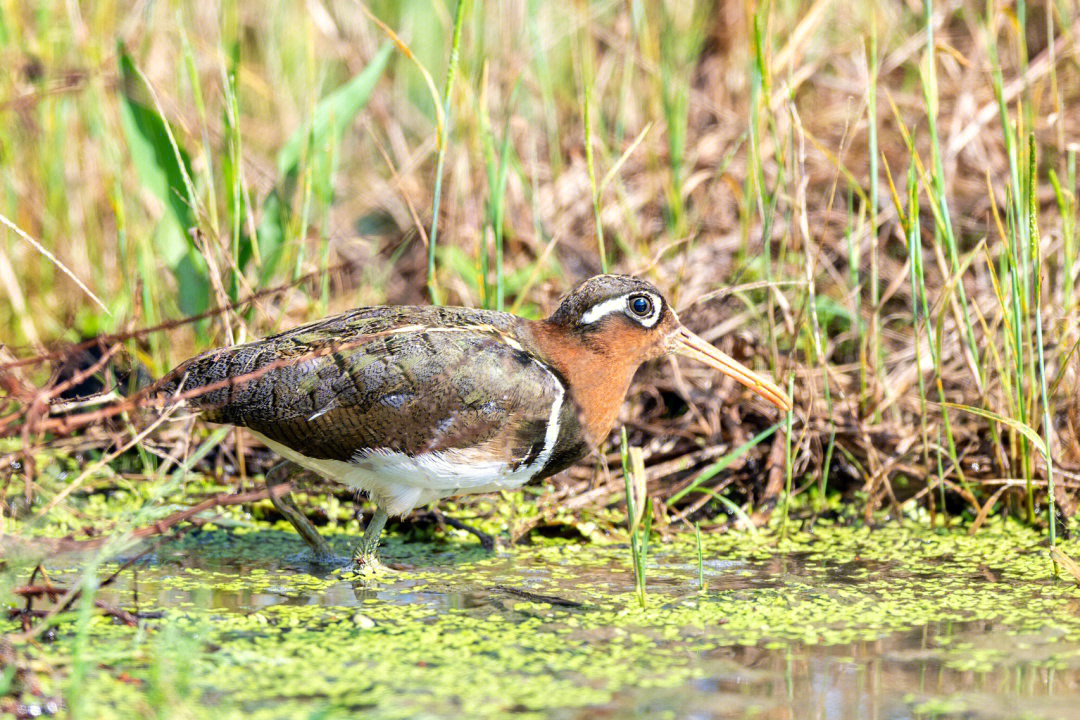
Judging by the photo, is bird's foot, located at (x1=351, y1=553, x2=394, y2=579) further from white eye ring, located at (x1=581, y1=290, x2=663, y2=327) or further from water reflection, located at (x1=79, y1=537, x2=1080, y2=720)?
white eye ring, located at (x1=581, y1=290, x2=663, y2=327)

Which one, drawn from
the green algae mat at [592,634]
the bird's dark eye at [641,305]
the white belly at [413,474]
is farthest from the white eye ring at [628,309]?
the green algae mat at [592,634]

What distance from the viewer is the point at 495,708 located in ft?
9.69

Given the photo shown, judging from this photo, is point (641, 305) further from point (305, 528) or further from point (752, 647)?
point (305, 528)

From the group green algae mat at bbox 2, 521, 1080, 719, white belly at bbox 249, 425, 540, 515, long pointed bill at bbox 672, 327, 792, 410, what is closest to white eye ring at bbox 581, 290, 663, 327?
long pointed bill at bbox 672, 327, 792, 410

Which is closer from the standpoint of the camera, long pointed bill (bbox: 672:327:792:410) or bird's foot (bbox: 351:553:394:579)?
bird's foot (bbox: 351:553:394:579)

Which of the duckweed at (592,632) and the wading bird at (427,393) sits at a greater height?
the wading bird at (427,393)

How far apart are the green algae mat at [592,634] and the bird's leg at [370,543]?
7cm

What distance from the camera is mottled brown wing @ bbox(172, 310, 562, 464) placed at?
4.02 meters

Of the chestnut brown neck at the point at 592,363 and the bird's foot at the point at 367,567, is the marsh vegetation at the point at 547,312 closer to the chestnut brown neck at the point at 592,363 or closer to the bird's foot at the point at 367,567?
the bird's foot at the point at 367,567

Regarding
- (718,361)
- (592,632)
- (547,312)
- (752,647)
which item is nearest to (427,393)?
(592,632)

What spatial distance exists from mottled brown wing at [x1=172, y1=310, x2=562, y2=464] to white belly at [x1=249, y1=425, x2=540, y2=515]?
1.6 inches

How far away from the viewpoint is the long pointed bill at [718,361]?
4.52 meters

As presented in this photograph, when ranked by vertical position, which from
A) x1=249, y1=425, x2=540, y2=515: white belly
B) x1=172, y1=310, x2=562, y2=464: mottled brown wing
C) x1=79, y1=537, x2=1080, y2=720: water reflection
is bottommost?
x1=79, y1=537, x2=1080, y2=720: water reflection

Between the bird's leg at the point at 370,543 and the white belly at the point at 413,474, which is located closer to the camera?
the white belly at the point at 413,474
